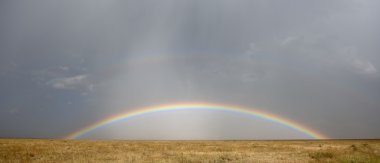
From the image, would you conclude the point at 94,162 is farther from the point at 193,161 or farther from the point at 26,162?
the point at 193,161

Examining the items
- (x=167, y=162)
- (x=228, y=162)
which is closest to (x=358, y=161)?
(x=228, y=162)

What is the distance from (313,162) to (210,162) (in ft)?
24.0

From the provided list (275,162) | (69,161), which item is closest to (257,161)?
(275,162)

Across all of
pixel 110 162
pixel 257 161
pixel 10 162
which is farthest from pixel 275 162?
pixel 10 162

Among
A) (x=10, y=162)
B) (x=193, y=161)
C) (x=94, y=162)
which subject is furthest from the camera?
(x=193, y=161)

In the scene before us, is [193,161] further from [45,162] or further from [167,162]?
[45,162]

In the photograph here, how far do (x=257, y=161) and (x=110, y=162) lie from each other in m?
10.8

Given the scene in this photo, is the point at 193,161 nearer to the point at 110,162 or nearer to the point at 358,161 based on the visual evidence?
the point at 110,162

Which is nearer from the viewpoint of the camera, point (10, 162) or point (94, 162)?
point (10, 162)

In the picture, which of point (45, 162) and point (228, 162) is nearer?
point (45, 162)

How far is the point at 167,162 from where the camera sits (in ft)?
76.1

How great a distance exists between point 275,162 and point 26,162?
17258 mm

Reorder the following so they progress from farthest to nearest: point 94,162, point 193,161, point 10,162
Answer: point 193,161, point 94,162, point 10,162

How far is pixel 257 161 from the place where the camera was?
24.6 m
